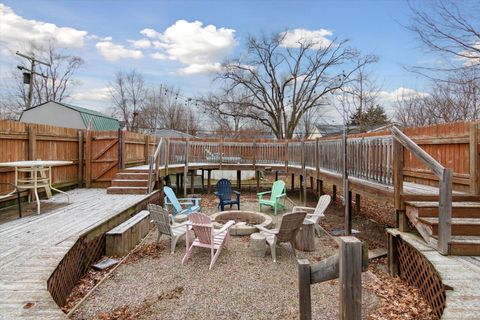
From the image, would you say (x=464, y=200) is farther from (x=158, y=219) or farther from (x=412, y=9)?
(x=158, y=219)

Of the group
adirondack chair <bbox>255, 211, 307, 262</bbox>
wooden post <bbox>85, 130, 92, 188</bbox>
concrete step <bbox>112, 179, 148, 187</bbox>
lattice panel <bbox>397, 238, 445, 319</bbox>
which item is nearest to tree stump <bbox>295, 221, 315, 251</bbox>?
adirondack chair <bbox>255, 211, 307, 262</bbox>

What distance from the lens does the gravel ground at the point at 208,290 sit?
3.33 meters

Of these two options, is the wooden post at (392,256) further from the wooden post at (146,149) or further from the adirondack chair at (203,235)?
the wooden post at (146,149)

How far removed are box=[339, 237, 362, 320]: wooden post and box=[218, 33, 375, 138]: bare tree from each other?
2454cm

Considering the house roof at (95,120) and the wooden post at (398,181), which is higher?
the house roof at (95,120)

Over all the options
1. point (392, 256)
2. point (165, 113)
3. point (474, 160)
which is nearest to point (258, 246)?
point (392, 256)

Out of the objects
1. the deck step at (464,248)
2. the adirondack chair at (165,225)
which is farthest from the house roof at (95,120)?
the deck step at (464,248)

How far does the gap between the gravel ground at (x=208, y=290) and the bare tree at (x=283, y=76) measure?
71.9 feet

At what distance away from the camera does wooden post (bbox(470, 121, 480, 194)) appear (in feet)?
14.5

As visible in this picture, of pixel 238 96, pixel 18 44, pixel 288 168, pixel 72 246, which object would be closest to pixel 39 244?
pixel 72 246

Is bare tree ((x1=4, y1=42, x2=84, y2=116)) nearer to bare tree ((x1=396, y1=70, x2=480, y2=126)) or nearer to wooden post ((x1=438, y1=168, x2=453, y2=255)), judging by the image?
bare tree ((x1=396, y1=70, x2=480, y2=126))

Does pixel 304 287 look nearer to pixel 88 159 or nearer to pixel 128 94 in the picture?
pixel 88 159

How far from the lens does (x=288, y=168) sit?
42.4 feet

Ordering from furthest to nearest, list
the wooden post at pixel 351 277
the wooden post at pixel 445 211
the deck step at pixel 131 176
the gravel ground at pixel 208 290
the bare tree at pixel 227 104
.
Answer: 1. the bare tree at pixel 227 104
2. the deck step at pixel 131 176
3. the gravel ground at pixel 208 290
4. the wooden post at pixel 445 211
5. the wooden post at pixel 351 277
